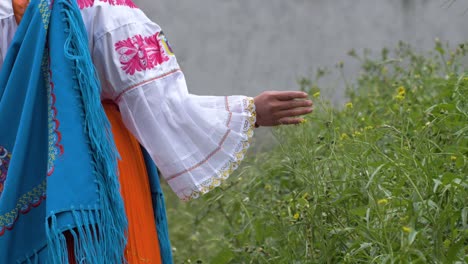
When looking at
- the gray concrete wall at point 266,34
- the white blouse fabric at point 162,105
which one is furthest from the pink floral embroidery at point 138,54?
the gray concrete wall at point 266,34

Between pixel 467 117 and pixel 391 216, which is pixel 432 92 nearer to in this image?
pixel 467 117

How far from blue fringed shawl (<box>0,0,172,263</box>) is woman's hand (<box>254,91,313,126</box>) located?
1.28 feet

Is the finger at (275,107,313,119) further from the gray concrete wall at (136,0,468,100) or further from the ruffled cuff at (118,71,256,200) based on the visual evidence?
the gray concrete wall at (136,0,468,100)

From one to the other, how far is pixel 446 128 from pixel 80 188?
3.72ft

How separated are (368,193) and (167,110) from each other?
512 mm

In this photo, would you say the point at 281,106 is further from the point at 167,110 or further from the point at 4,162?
the point at 4,162

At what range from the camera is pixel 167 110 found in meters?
2.29

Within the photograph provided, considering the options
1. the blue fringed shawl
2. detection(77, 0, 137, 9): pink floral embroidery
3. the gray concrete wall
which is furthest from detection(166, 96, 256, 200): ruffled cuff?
the gray concrete wall

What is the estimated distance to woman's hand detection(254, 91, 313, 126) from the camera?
2.34 meters

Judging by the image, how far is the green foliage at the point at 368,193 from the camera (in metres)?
2.15

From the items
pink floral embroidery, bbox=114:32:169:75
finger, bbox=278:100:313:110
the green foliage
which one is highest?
pink floral embroidery, bbox=114:32:169:75

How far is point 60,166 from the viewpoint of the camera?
2.16 meters

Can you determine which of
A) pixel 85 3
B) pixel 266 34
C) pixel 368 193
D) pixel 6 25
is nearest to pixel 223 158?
pixel 368 193

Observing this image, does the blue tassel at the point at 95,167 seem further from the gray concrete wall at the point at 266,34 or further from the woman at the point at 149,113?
the gray concrete wall at the point at 266,34
